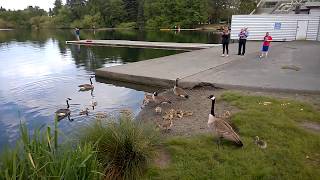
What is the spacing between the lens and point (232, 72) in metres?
15.6

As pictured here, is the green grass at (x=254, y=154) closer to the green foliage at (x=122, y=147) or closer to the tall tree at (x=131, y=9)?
the green foliage at (x=122, y=147)

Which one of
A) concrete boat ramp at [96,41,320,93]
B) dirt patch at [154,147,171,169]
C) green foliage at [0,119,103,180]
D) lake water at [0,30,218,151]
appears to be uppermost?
green foliage at [0,119,103,180]

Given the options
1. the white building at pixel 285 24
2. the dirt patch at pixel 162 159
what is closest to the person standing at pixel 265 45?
the white building at pixel 285 24

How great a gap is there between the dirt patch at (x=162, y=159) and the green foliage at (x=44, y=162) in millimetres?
1900

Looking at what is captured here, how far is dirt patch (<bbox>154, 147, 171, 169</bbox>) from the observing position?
638 centimetres

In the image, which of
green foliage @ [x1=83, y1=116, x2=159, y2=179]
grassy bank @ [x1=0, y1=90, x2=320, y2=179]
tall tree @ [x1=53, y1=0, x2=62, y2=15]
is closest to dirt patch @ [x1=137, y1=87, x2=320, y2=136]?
grassy bank @ [x1=0, y1=90, x2=320, y2=179]

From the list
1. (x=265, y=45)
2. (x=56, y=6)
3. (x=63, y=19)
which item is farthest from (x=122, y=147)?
(x=56, y=6)

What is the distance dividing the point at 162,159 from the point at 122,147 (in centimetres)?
90

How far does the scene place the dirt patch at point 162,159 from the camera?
6380 millimetres

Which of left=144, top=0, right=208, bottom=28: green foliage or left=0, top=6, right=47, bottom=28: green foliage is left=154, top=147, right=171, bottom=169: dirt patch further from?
left=0, top=6, right=47, bottom=28: green foliage

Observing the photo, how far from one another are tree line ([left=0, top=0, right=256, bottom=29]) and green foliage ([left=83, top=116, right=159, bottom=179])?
6859 cm

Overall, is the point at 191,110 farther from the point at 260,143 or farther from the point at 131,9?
the point at 131,9

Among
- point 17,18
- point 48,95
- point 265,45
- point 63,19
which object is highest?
point 17,18

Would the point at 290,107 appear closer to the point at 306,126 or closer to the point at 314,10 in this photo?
the point at 306,126
